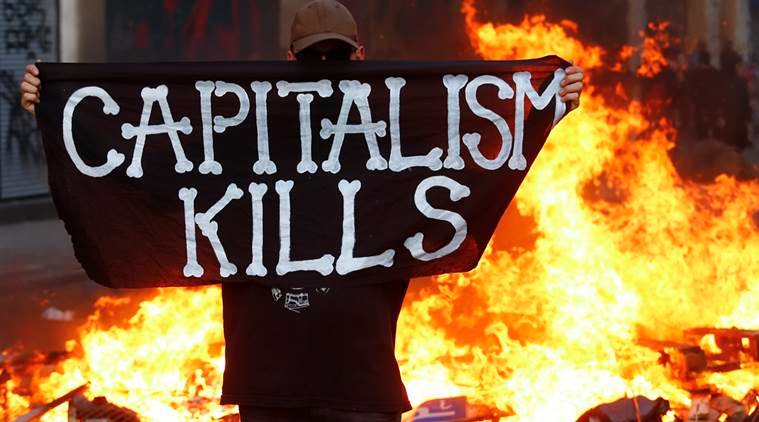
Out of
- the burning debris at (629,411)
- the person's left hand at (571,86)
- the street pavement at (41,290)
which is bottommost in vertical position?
the burning debris at (629,411)

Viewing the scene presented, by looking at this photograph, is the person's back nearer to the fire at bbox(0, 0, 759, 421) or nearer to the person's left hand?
the person's left hand

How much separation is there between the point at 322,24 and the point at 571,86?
969 mm

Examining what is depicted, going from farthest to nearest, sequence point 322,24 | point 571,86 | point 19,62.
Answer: point 19,62 → point 571,86 → point 322,24

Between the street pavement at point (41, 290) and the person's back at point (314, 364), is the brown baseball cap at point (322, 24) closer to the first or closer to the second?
the person's back at point (314, 364)

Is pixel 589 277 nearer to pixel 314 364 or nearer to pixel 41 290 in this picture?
pixel 314 364

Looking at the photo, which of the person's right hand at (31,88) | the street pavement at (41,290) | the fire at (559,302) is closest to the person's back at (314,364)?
the person's right hand at (31,88)

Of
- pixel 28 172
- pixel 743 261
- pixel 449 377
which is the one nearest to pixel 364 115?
pixel 449 377

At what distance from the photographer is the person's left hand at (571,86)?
375cm

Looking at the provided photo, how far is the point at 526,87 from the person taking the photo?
383cm

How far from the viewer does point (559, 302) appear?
6988mm

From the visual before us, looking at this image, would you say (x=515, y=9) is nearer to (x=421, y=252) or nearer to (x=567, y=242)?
(x=567, y=242)

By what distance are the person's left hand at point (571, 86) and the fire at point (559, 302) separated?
1.99 meters

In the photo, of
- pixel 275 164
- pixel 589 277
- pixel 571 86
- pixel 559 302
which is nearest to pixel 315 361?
pixel 275 164

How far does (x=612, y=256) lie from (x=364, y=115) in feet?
14.0
